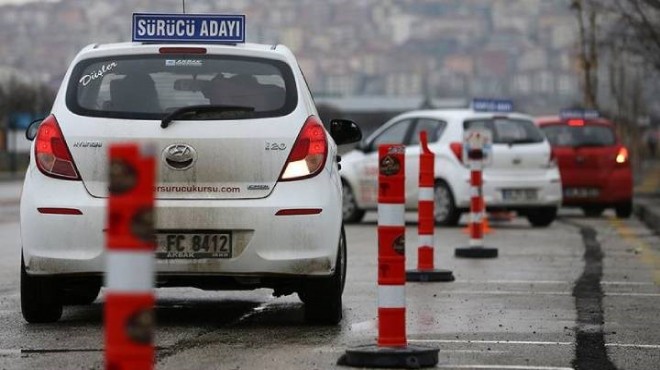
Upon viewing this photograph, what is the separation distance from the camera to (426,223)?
1385 cm

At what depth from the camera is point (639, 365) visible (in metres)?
8.23

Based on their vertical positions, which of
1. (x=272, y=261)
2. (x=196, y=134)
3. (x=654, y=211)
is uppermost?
(x=196, y=134)

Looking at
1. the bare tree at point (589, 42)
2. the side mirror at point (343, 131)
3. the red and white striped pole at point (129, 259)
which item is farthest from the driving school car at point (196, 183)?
the bare tree at point (589, 42)

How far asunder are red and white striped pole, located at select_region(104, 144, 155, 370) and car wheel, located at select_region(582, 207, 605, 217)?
23.1 m

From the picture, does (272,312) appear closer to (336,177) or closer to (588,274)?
(336,177)

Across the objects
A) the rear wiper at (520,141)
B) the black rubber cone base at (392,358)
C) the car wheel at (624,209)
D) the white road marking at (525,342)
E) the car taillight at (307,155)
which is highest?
the car taillight at (307,155)

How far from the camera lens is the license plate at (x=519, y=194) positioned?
2247cm

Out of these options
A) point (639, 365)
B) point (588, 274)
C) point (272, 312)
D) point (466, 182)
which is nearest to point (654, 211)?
point (466, 182)

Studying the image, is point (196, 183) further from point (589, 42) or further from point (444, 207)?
point (589, 42)

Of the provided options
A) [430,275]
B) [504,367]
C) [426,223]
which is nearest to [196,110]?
[504,367]

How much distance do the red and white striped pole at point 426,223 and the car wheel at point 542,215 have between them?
369 inches

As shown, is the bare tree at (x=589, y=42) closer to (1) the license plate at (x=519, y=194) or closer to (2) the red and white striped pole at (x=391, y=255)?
(1) the license plate at (x=519, y=194)

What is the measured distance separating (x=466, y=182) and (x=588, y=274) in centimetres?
814

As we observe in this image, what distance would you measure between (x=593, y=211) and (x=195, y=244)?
1902cm
